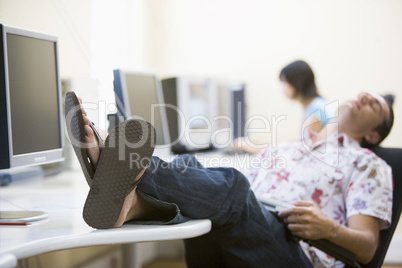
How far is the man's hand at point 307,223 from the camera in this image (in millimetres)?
1242

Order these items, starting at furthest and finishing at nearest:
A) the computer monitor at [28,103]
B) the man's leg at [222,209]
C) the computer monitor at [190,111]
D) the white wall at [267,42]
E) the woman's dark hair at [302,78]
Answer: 1. the white wall at [267,42]
2. the woman's dark hair at [302,78]
3. the computer monitor at [190,111]
4. the computer monitor at [28,103]
5. the man's leg at [222,209]

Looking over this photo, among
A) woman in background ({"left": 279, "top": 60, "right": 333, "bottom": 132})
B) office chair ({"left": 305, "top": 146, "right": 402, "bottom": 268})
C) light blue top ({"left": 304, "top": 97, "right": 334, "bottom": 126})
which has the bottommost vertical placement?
office chair ({"left": 305, "top": 146, "right": 402, "bottom": 268})

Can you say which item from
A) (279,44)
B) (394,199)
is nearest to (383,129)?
(394,199)

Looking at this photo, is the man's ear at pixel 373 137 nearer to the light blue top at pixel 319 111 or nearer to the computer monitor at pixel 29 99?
the light blue top at pixel 319 111

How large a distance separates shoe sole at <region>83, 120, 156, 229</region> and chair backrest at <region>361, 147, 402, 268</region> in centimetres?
83

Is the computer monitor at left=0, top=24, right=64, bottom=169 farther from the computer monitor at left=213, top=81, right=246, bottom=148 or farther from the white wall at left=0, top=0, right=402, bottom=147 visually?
the computer monitor at left=213, top=81, right=246, bottom=148

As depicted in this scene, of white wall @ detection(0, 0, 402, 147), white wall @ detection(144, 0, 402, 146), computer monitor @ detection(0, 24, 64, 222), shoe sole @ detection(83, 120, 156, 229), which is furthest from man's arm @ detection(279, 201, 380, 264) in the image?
white wall @ detection(144, 0, 402, 146)

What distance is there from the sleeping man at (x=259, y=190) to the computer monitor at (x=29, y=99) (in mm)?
246

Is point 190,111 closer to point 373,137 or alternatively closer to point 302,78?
point 302,78

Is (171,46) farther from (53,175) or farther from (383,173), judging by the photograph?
(383,173)

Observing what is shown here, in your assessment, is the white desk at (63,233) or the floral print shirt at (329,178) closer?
the white desk at (63,233)

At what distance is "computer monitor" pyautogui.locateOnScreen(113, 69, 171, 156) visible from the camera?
181 cm

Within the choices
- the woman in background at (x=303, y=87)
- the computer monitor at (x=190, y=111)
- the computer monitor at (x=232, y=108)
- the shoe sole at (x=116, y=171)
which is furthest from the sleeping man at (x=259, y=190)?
the computer monitor at (x=232, y=108)

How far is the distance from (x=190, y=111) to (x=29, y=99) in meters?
1.62
